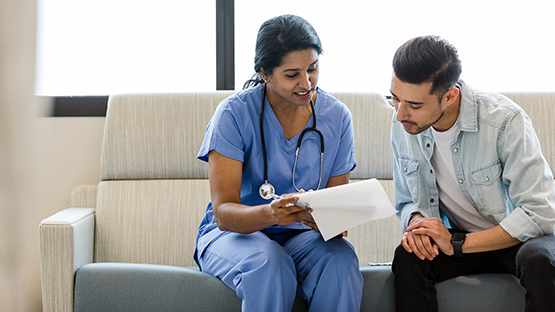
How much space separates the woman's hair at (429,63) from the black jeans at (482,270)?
0.48 m

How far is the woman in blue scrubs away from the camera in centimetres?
127

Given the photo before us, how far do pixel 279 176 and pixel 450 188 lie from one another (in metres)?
0.53

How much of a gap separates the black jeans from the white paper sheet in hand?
0.26 m

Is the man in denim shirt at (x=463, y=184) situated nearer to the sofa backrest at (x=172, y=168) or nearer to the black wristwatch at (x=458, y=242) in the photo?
the black wristwatch at (x=458, y=242)

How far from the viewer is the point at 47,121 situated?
2.22m

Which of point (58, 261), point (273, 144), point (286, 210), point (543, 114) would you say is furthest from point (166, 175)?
point (543, 114)

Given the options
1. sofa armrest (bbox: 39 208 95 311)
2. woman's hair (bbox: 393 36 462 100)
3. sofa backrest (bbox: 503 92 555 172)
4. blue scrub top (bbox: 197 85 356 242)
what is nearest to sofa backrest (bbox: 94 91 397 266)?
sofa armrest (bbox: 39 208 95 311)

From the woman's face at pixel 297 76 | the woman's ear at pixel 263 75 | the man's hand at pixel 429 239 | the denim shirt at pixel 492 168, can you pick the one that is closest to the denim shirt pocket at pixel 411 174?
the denim shirt at pixel 492 168

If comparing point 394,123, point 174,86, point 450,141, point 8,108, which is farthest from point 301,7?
point 8,108

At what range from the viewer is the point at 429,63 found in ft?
4.30

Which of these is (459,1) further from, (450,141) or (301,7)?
(450,141)

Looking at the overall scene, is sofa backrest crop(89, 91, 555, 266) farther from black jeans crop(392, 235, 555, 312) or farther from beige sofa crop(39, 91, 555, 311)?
black jeans crop(392, 235, 555, 312)

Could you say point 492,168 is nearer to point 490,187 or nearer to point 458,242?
point 490,187

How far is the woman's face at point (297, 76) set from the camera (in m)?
1.41
